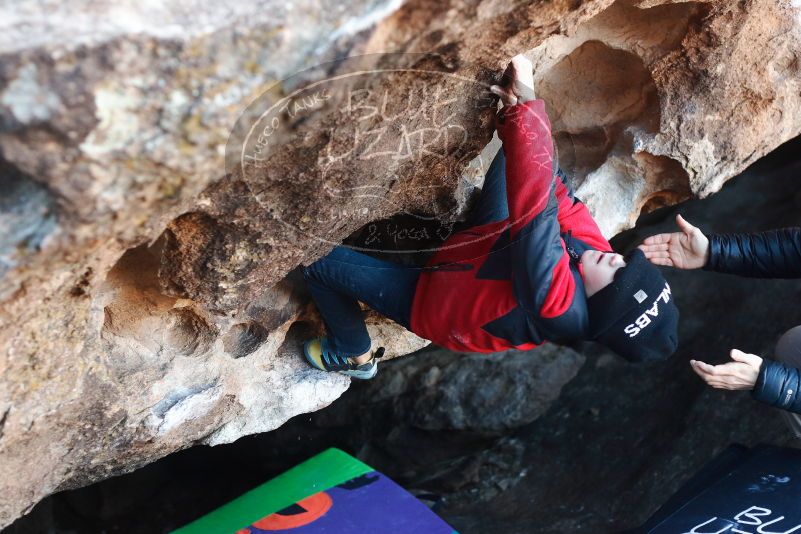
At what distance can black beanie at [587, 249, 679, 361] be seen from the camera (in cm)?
116

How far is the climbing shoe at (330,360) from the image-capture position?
1.64 m

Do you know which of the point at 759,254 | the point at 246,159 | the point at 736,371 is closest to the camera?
the point at 246,159

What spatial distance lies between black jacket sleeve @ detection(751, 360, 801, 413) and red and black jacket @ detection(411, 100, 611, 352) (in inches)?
14.8

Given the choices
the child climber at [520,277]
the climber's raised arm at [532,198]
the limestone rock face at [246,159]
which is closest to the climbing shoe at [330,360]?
the limestone rock face at [246,159]

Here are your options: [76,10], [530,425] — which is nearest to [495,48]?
[76,10]

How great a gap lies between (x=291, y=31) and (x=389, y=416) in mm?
1977

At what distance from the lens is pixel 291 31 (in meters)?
0.74

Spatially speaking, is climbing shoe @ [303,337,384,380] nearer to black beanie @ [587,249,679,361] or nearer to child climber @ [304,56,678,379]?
child climber @ [304,56,678,379]

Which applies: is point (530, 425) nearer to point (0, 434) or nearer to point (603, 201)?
point (603, 201)

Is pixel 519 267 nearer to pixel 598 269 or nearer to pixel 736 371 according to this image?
pixel 598 269

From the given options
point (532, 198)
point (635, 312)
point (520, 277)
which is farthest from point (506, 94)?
point (635, 312)

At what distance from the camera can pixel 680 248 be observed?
5.24ft

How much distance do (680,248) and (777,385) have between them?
33 centimetres

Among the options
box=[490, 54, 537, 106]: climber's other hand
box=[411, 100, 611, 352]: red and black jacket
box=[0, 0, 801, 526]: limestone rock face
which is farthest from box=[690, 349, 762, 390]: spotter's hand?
box=[490, 54, 537, 106]: climber's other hand
